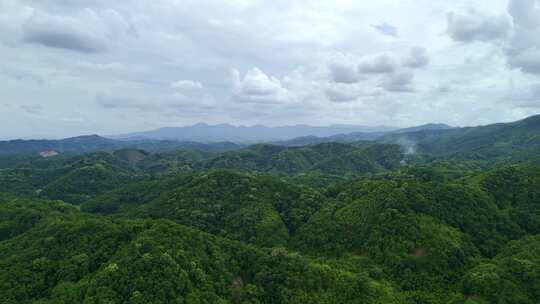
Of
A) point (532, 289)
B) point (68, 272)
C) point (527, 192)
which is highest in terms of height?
point (527, 192)

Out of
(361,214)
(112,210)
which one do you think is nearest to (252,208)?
(361,214)

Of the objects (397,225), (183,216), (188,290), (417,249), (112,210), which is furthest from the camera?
(112,210)

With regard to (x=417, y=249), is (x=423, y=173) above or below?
above

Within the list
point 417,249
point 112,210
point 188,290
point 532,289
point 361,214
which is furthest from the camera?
point 112,210

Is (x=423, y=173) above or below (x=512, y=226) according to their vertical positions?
above

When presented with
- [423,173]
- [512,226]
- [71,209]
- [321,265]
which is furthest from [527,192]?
[71,209]

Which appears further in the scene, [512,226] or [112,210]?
[112,210]

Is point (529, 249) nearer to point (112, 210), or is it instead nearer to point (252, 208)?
point (252, 208)

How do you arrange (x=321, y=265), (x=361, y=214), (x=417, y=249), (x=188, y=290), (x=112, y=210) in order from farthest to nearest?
(x=112, y=210) → (x=361, y=214) → (x=417, y=249) → (x=321, y=265) → (x=188, y=290)

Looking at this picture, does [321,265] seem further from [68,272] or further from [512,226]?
[512,226]
